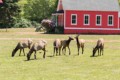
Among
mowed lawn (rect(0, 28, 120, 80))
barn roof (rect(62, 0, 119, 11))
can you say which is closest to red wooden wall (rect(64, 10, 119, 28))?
barn roof (rect(62, 0, 119, 11))

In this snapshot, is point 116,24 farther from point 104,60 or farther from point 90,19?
point 104,60

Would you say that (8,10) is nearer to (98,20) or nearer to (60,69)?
(98,20)

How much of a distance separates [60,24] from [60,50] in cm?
4119

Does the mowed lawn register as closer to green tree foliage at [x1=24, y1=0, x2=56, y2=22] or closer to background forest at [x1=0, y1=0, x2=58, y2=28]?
background forest at [x1=0, y1=0, x2=58, y2=28]

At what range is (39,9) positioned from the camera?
10144 centimetres

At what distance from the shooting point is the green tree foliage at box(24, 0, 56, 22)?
333 ft

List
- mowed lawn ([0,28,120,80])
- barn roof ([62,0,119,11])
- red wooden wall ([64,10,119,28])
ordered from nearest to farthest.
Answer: mowed lawn ([0,28,120,80]) → red wooden wall ([64,10,119,28]) → barn roof ([62,0,119,11])

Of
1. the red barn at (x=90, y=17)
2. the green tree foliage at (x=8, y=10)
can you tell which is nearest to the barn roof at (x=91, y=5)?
the red barn at (x=90, y=17)

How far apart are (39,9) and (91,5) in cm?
3604

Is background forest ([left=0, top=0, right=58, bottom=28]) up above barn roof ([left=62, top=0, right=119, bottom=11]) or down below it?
below

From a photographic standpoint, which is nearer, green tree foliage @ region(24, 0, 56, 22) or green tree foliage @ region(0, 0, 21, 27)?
green tree foliage @ region(0, 0, 21, 27)

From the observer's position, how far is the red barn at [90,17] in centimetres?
6581

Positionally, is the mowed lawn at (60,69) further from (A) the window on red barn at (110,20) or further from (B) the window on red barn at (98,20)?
(A) the window on red barn at (110,20)

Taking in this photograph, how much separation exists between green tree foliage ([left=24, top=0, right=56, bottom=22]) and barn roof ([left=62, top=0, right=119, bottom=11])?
34.3 m
